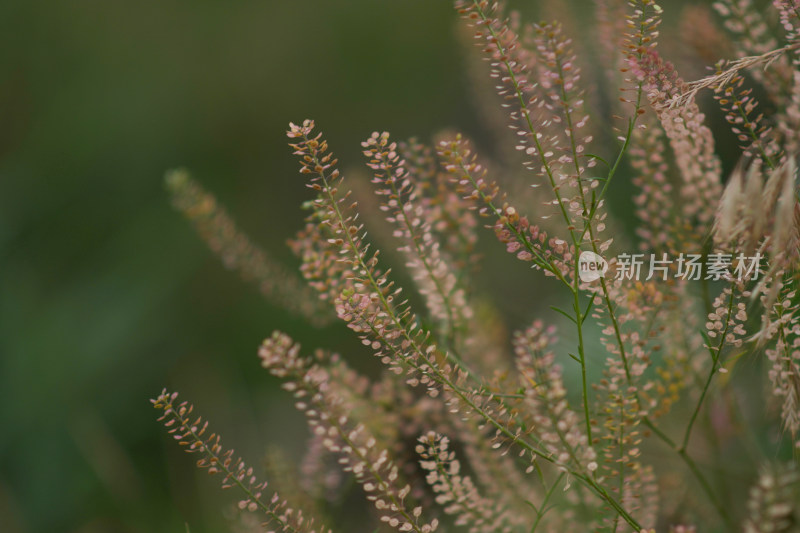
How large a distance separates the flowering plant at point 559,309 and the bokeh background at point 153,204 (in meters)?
0.52

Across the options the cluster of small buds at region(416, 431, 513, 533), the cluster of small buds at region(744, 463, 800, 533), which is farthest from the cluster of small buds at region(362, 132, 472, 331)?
the cluster of small buds at region(744, 463, 800, 533)

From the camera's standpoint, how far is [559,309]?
0.38m

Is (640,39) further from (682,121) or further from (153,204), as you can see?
(153,204)

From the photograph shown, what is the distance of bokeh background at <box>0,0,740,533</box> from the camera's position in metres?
1.18

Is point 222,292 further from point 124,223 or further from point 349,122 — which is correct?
point 349,122

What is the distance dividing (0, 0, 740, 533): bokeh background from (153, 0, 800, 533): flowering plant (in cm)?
52

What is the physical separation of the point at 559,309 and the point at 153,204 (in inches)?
63.2

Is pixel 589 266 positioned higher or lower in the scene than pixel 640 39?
lower

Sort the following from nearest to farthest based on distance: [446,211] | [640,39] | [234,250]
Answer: [640,39] < [446,211] < [234,250]

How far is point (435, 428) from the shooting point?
2.16 ft

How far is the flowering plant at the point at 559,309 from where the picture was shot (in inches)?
14.4

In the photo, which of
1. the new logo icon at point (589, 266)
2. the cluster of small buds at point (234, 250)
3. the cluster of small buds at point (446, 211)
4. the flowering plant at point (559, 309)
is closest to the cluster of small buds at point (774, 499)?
the flowering plant at point (559, 309)

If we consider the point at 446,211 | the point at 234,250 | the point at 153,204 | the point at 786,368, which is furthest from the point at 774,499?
the point at 153,204

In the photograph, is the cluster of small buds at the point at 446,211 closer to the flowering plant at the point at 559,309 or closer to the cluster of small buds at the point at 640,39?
the flowering plant at the point at 559,309
